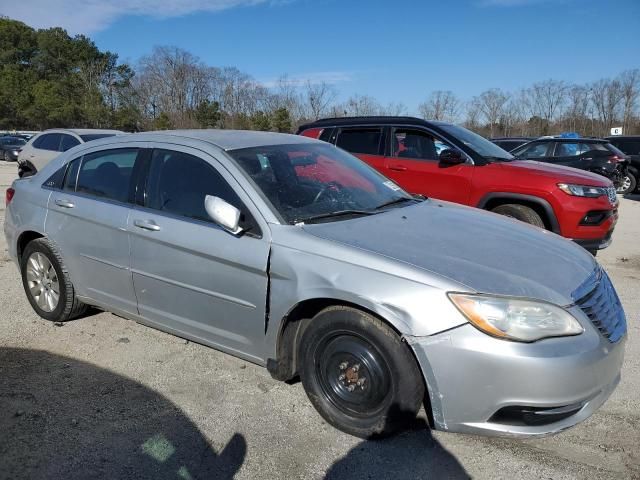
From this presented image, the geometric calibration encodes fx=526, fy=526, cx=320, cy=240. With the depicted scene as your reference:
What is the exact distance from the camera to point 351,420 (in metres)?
2.86

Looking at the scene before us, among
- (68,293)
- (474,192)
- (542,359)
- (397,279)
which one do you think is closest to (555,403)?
(542,359)

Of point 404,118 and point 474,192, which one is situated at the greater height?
point 404,118

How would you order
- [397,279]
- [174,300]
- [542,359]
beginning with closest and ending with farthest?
[542,359]
[397,279]
[174,300]

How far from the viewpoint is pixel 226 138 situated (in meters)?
3.71

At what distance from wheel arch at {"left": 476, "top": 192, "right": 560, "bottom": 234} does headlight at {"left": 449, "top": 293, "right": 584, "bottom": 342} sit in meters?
3.79

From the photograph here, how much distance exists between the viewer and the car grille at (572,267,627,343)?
2637 mm

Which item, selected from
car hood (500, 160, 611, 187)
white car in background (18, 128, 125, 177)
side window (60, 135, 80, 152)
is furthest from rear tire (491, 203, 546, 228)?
side window (60, 135, 80, 152)

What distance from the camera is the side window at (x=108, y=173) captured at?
3789mm

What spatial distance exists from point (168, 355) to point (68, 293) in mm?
1041

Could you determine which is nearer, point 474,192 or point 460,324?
point 460,324

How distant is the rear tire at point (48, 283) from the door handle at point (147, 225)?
1051 millimetres

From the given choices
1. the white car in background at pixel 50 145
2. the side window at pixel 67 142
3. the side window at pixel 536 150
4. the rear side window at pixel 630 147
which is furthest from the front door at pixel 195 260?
the rear side window at pixel 630 147

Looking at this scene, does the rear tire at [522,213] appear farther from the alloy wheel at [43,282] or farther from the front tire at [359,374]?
the alloy wheel at [43,282]

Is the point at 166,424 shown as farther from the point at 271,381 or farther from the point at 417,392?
the point at 417,392
